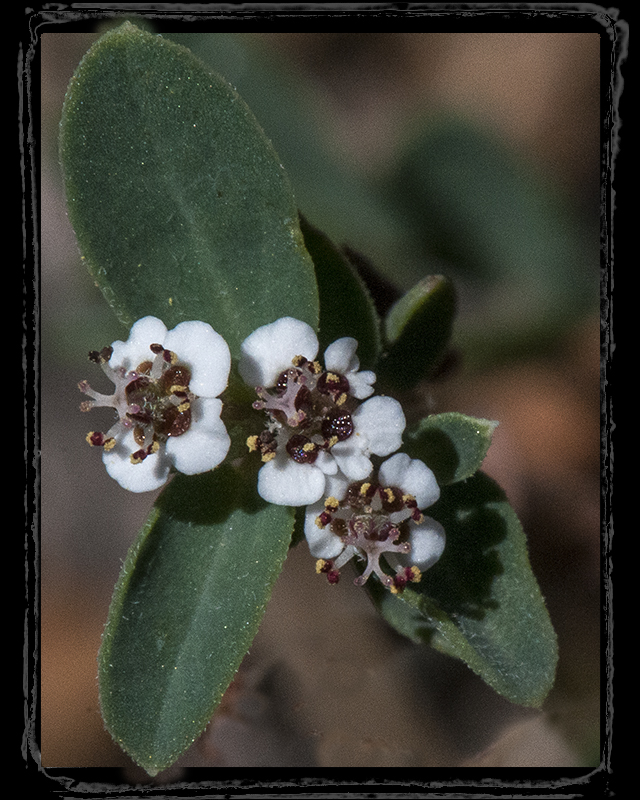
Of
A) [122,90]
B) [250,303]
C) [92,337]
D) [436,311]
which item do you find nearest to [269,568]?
[250,303]

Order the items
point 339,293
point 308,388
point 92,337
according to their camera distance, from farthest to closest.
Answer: point 92,337 → point 339,293 → point 308,388

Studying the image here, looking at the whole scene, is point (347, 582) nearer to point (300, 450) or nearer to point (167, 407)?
point (300, 450)

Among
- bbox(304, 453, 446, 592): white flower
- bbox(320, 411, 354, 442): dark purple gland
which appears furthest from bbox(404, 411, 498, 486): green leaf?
bbox(320, 411, 354, 442): dark purple gland

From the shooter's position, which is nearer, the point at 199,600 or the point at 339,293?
the point at 199,600

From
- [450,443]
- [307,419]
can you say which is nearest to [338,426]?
[307,419]

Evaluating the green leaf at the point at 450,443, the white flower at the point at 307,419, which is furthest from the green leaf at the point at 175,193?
the green leaf at the point at 450,443

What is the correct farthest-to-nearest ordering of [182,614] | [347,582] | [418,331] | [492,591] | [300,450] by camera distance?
[347,582], [418,331], [492,591], [182,614], [300,450]
